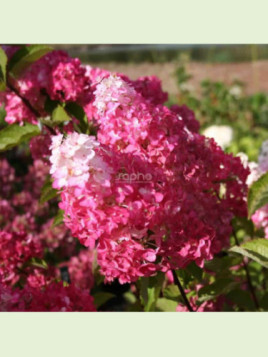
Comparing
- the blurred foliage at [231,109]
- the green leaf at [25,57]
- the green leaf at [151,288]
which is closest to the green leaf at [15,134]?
the green leaf at [25,57]

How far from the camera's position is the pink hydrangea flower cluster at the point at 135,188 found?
822mm

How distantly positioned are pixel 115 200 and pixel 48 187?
0.51m

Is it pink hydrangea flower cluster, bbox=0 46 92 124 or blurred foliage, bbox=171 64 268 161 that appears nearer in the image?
pink hydrangea flower cluster, bbox=0 46 92 124

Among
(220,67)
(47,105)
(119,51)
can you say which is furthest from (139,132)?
(119,51)

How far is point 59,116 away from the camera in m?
1.38

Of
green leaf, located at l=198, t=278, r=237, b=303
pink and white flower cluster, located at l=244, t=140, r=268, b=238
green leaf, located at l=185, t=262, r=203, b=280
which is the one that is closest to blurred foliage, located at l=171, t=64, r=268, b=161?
pink and white flower cluster, located at l=244, t=140, r=268, b=238

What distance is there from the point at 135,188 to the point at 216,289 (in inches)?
18.5

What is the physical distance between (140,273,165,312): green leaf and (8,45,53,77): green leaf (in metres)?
0.69

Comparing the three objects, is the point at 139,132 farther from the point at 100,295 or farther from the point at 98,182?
the point at 100,295

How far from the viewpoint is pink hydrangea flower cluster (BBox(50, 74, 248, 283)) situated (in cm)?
82

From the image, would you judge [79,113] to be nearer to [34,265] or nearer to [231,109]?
[34,265]

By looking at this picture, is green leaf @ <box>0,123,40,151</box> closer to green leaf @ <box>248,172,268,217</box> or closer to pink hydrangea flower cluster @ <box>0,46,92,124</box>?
pink hydrangea flower cluster @ <box>0,46,92,124</box>

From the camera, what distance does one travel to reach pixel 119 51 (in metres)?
10.5

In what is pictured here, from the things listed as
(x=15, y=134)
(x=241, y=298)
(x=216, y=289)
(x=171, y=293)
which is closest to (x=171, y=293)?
(x=171, y=293)
